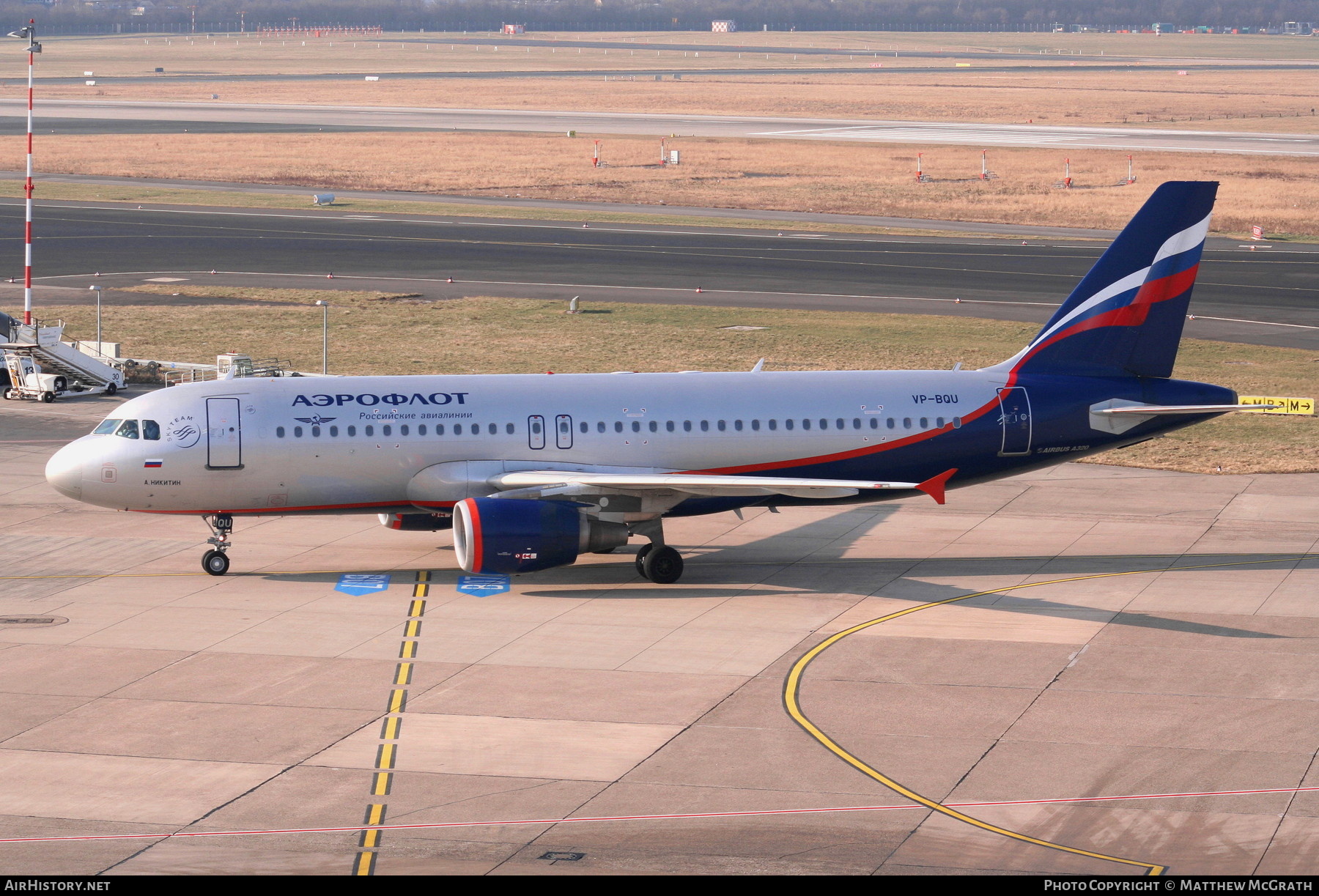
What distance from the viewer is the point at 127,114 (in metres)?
171

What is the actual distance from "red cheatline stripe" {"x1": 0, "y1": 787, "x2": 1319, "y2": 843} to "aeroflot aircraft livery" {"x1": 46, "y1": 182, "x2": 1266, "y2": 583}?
10.6m

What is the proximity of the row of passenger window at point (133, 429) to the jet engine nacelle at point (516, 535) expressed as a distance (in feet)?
22.7

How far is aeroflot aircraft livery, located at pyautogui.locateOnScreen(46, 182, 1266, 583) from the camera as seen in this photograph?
33188 mm

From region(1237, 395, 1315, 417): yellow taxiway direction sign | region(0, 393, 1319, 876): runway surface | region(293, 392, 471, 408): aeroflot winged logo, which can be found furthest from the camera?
region(1237, 395, 1315, 417): yellow taxiway direction sign

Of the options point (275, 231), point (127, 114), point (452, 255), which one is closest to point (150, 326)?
point (452, 255)

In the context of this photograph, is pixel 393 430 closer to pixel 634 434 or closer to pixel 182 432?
pixel 182 432

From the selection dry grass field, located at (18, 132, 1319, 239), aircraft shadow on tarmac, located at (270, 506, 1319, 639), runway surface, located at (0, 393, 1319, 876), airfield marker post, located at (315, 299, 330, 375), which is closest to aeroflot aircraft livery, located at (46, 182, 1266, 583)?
aircraft shadow on tarmac, located at (270, 506, 1319, 639)

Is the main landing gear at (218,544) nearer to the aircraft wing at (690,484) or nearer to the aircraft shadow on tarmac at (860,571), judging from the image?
the aircraft shadow on tarmac at (860,571)

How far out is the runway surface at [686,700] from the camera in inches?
810

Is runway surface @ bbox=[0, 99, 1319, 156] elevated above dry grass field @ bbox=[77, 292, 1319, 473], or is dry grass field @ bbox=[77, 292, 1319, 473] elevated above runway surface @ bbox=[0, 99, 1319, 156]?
runway surface @ bbox=[0, 99, 1319, 156]

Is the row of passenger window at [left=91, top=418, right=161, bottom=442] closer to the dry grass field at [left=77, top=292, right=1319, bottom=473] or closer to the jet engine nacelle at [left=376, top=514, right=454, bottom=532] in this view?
the jet engine nacelle at [left=376, top=514, right=454, bottom=532]

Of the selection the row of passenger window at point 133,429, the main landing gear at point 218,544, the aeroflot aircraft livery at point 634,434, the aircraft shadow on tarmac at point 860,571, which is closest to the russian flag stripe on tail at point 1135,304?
the aeroflot aircraft livery at point 634,434

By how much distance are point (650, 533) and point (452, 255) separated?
51549 mm

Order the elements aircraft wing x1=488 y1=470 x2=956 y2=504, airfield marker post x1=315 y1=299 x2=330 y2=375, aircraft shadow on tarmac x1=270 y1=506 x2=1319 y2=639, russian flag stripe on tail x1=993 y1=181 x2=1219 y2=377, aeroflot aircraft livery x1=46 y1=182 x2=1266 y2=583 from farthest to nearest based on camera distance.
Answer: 1. airfield marker post x1=315 y1=299 x2=330 y2=375
2. russian flag stripe on tail x1=993 y1=181 x2=1219 y2=377
3. aeroflot aircraft livery x1=46 y1=182 x2=1266 y2=583
4. aircraft shadow on tarmac x1=270 y1=506 x2=1319 y2=639
5. aircraft wing x1=488 y1=470 x2=956 y2=504
